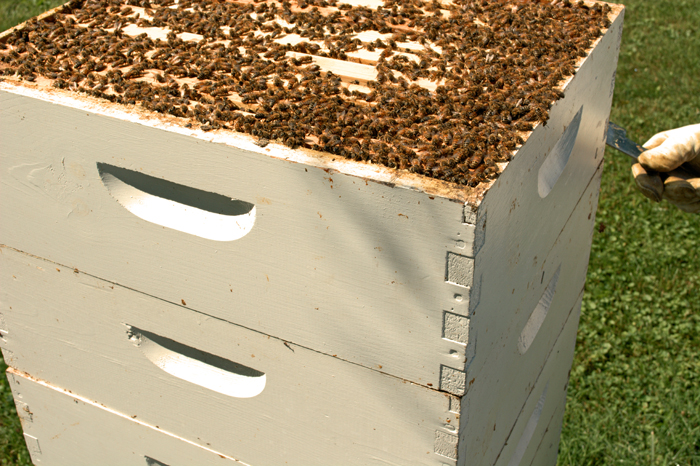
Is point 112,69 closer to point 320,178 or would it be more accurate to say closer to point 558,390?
point 320,178

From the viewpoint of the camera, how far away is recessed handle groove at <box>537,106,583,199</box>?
66.1 inches

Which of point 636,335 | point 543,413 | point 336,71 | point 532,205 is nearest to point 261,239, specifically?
point 336,71

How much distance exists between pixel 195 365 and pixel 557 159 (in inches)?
46.4

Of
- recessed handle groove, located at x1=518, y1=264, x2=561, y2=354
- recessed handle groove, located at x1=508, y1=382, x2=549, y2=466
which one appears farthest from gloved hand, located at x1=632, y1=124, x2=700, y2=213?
recessed handle groove, located at x1=508, y1=382, x2=549, y2=466

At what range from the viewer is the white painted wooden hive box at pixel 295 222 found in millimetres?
1390

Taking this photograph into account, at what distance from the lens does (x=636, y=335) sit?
3863 millimetres

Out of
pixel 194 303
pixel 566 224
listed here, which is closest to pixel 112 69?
pixel 194 303

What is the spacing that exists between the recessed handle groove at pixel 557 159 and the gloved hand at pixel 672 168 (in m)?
0.24

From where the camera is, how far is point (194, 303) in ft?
5.65

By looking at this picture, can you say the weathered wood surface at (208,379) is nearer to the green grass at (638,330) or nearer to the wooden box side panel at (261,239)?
the wooden box side panel at (261,239)

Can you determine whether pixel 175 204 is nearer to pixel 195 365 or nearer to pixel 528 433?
pixel 195 365

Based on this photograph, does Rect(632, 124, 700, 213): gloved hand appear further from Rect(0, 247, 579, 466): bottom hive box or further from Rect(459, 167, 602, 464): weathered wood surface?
Rect(0, 247, 579, 466): bottom hive box

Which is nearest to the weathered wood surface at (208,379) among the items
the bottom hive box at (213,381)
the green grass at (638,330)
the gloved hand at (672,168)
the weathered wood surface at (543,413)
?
the bottom hive box at (213,381)

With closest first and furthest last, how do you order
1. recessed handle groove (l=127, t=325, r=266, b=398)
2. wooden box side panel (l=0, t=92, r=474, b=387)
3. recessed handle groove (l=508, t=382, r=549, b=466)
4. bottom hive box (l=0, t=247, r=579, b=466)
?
wooden box side panel (l=0, t=92, r=474, b=387) → bottom hive box (l=0, t=247, r=579, b=466) → recessed handle groove (l=127, t=325, r=266, b=398) → recessed handle groove (l=508, t=382, r=549, b=466)
